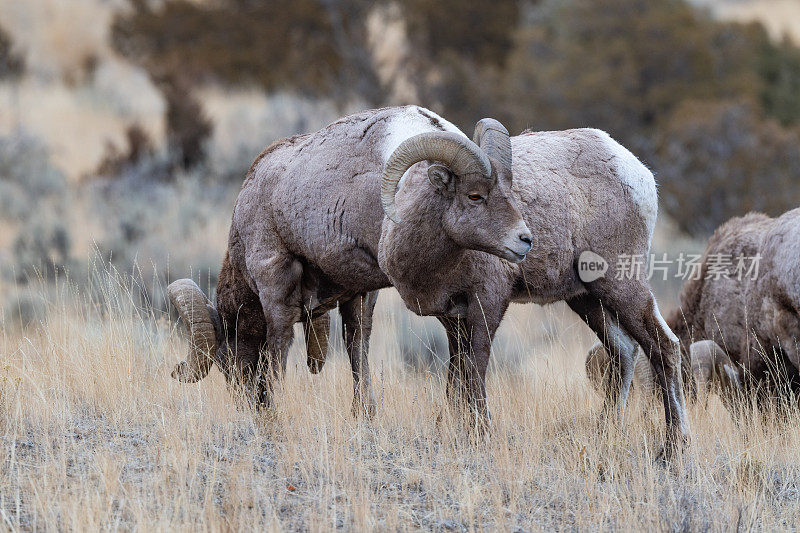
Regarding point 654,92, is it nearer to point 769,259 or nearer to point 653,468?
point 769,259

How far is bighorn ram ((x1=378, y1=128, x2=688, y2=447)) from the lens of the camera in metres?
6.09

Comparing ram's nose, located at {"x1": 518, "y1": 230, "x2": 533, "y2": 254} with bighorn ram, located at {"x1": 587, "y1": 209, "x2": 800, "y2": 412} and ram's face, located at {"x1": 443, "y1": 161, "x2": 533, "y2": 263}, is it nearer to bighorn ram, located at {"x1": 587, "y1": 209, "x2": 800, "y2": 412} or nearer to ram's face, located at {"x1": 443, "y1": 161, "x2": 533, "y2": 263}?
ram's face, located at {"x1": 443, "y1": 161, "x2": 533, "y2": 263}

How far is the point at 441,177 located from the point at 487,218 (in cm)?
36

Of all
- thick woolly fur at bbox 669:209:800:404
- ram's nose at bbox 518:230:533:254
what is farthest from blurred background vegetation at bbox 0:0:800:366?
ram's nose at bbox 518:230:533:254

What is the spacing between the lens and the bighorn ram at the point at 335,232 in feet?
19.3

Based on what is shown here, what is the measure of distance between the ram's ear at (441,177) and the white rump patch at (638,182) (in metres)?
1.45

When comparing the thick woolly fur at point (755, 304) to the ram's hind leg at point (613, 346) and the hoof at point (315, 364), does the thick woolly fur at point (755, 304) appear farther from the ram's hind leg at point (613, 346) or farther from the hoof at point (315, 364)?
the hoof at point (315, 364)

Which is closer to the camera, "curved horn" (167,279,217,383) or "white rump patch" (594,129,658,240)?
"white rump patch" (594,129,658,240)

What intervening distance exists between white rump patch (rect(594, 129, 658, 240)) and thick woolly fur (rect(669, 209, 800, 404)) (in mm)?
1106

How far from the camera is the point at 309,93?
27.8m

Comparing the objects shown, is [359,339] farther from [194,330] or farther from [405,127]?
[405,127]

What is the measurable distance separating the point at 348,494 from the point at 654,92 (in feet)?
79.4

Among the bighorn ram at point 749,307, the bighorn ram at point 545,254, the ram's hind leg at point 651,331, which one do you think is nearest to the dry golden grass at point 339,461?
the ram's hind leg at point 651,331

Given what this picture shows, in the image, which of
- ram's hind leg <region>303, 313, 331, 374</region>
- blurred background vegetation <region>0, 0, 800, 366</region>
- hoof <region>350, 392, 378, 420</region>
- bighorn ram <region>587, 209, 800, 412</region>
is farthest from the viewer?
blurred background vegetation <region>0, 0, 800, 366</region>
